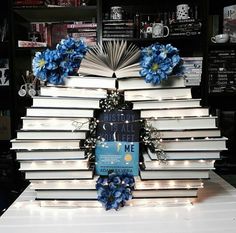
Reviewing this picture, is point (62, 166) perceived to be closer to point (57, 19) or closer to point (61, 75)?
point (61, 75)

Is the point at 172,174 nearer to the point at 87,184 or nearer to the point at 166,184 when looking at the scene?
the point at 166,184

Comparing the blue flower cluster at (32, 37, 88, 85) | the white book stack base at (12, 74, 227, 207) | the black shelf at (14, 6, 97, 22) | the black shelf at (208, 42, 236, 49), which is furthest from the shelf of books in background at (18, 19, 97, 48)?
the white book stack base at (12, 74, 227, 207)

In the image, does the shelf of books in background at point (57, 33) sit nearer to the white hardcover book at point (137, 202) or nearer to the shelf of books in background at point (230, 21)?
the shelf of books in background at point (230, 21)

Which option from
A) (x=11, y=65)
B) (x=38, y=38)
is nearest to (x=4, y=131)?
(x=11, y=65)

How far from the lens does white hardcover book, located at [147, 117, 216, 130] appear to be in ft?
2.65

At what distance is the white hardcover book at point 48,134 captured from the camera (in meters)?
0.79

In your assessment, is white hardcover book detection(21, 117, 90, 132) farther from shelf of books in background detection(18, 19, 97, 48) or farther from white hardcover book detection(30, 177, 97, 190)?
shelf of books in background detection(18, 19, 97, 48)

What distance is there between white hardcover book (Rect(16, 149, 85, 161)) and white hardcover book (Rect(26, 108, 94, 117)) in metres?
0.10

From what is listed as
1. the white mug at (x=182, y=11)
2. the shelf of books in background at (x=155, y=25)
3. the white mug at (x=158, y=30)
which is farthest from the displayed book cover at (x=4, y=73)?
the white mug at (x=182, y=11)

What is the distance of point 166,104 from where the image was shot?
2.70ft

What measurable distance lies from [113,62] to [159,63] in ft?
0.43

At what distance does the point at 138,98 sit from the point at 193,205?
1.07 feet

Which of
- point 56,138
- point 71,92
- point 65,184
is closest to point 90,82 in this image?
point 71,92

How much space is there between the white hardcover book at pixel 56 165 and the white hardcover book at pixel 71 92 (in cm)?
18
